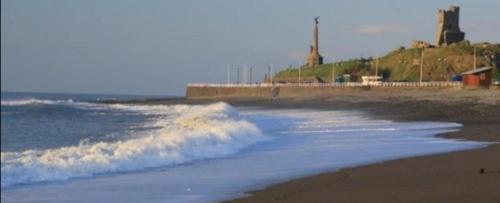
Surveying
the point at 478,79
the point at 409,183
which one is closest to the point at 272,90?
→ the point at 478,79

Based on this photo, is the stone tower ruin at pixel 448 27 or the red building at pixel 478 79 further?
the stone tower ruin at pixel 448 27

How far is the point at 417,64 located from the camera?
293 ft

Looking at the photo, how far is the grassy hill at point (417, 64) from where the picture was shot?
280ft

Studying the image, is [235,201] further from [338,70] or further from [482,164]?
[338,70]

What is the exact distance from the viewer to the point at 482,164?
1362cm

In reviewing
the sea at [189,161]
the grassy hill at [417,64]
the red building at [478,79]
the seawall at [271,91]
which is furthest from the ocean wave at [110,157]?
the grassy hill at [417,64]

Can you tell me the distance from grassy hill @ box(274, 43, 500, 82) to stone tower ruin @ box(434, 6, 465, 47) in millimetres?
5641

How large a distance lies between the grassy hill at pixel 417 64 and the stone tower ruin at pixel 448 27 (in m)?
5.64

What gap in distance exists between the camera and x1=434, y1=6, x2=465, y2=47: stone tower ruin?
10094cm

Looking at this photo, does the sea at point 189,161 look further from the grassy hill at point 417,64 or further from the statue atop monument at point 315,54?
the statue atop monument at point 315,54

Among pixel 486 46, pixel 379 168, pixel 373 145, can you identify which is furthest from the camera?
pixel 486 46

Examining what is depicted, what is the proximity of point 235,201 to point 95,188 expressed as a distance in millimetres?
2411

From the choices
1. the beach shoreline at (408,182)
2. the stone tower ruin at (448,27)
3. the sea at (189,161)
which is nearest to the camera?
the beach shoreline at (408,182)

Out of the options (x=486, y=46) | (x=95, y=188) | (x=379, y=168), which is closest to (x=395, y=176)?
(x=379, y=168)
